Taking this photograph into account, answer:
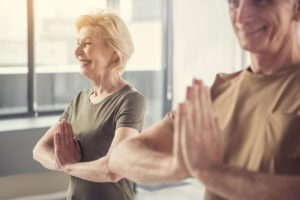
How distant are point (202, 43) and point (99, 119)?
4.12m

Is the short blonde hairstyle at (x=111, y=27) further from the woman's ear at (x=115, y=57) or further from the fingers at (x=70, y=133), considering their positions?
the fingers at (x=70, y=133)

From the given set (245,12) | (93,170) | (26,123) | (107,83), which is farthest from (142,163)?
(26,123)

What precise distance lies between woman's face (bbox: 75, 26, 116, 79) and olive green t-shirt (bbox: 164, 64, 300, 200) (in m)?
0.90

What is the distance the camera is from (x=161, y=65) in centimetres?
589

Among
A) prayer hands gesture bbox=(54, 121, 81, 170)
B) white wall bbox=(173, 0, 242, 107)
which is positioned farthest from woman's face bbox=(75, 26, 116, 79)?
white wall bbox=(173, 0, 242, 107)

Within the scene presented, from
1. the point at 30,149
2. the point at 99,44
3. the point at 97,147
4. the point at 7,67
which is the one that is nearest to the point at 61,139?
the point at 97,147

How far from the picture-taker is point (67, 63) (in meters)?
5.25

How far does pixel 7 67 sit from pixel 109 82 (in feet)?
10.5

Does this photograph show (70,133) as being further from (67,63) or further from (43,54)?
(67,63)

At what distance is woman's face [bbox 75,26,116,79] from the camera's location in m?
1.87

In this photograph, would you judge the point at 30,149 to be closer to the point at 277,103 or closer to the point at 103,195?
the point at 103,195

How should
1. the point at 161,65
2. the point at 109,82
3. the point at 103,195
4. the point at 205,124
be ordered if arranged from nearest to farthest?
the point at 205,124 → the point at 103,195 → the point at 109,82 → the point at 161,65

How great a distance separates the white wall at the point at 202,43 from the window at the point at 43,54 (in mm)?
554

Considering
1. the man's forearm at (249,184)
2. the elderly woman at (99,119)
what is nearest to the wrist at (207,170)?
the man's forearm at (249,184)
